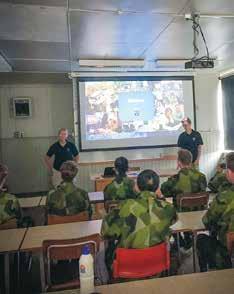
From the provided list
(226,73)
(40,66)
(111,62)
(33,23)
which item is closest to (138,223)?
(33,23)

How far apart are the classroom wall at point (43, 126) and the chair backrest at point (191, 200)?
4.22 m

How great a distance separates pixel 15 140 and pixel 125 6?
522cm

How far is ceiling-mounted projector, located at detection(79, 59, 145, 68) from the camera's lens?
6.04 m

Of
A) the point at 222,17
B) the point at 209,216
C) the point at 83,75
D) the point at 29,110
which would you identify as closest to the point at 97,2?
the point at 222,17

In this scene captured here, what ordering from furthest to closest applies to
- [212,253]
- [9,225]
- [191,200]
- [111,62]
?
1. [111,62]
2. [191,200]
3. [9,225]
4. [212,253]

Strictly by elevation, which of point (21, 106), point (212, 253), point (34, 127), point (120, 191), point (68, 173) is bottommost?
point (212, 253)

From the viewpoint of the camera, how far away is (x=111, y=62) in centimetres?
613

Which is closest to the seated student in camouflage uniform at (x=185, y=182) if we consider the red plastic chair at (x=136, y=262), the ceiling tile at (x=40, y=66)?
the red plastic chair at (x=136, y=262)

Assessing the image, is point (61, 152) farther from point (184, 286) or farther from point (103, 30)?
point (184, 286)

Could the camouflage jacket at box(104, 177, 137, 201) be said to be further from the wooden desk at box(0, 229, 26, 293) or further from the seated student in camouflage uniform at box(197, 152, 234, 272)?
the wooden desk at box(0, 229, 26, 293)

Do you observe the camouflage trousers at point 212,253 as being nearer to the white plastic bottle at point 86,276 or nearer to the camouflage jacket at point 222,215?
the camouflage jacket at point 222,215

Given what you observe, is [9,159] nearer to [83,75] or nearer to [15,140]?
[15,140]

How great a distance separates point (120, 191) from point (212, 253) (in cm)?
132

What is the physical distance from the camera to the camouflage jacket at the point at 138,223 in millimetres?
2039
